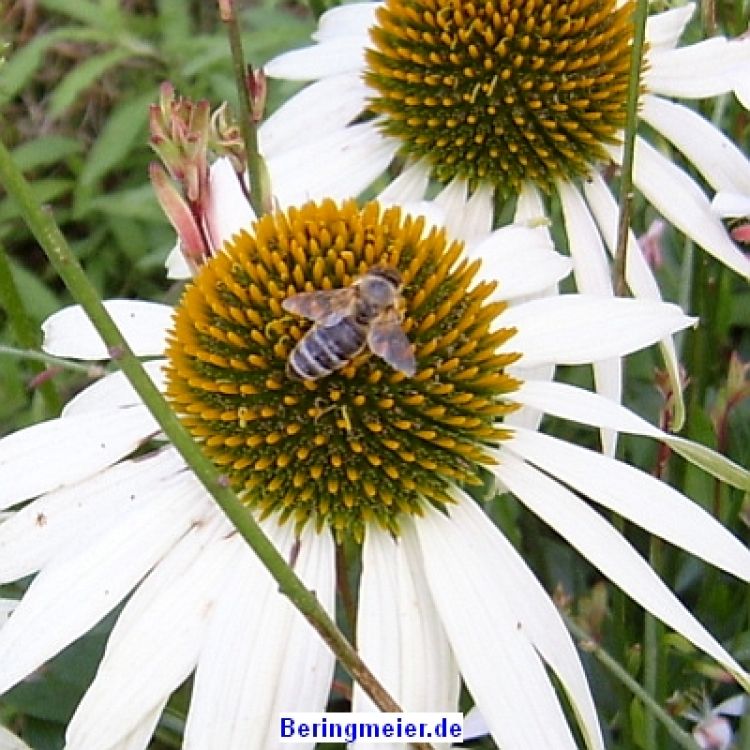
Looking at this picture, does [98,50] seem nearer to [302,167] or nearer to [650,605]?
[302,167]

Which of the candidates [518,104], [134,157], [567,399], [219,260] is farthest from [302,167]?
[134,157]

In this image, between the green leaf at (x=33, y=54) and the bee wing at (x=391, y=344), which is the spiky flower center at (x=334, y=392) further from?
the green leaf at (x=33, y=54)

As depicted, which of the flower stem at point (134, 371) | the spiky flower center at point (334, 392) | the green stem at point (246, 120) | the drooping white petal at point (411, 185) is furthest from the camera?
the drooping white petal at point (411, 185)

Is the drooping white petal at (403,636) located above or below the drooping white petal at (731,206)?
below

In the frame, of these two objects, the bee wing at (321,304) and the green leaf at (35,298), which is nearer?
the bee wing at (321,304)

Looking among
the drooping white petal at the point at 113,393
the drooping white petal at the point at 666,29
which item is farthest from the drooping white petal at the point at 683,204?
the drooping white petal at the point at 113,393

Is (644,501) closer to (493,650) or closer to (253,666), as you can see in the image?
(493,650)

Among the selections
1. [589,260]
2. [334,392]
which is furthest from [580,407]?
[589,260]
